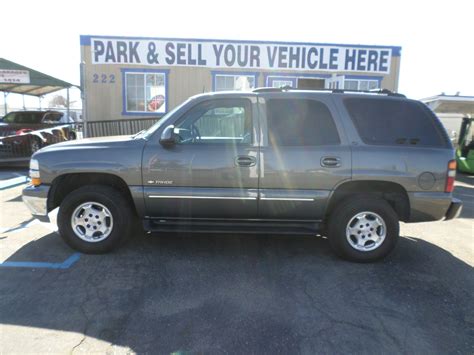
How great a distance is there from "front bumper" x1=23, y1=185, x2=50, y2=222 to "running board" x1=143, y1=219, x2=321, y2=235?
3.86 ft

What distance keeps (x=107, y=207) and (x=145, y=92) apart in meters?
10.4

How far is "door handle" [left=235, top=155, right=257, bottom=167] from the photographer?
3.91 metres

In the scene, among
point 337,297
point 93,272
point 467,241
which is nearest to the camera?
point 337,297

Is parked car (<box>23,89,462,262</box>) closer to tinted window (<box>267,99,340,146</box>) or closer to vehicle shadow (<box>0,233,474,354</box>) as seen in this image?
tinted window (<box>267,99,340,146</box>)

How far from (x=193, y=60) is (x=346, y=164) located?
10.7 metres

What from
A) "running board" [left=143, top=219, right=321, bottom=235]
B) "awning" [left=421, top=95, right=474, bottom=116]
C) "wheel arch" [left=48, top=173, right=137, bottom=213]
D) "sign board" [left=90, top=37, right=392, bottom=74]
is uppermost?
"sign board" [left=90, top=37, right=392, bottom=74]

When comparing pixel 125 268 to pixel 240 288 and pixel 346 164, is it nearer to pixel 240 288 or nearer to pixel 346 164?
pixel 240 288

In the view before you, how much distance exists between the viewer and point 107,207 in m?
4.07

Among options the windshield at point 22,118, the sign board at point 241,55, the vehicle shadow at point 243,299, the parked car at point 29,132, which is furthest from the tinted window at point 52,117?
the vehicle shadow at point 243,299

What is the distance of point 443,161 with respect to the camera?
394cm

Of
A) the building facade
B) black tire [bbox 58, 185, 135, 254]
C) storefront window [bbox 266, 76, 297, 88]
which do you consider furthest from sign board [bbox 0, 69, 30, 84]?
black tire [bbox 58, 185, 135, 254]

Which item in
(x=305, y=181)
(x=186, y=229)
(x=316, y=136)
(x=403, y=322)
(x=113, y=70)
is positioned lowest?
(x=403, y=322)

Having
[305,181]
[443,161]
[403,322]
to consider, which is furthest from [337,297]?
[443,161]

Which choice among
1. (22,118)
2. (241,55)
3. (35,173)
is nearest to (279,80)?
(241,55)
